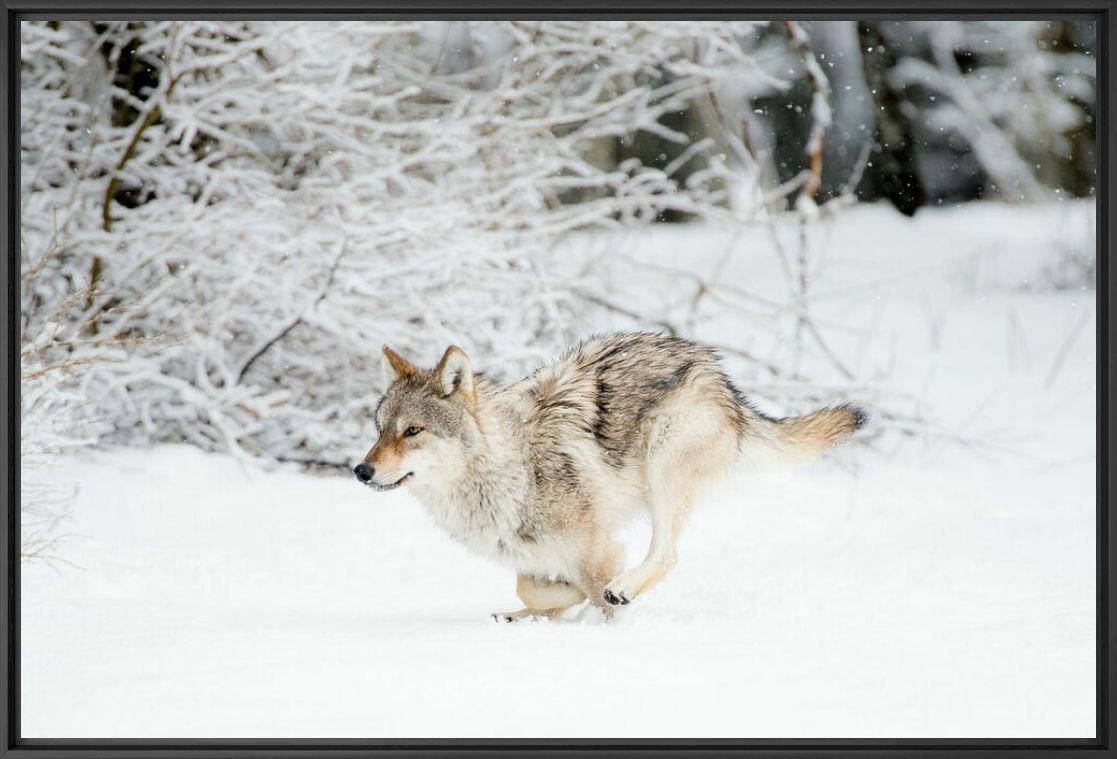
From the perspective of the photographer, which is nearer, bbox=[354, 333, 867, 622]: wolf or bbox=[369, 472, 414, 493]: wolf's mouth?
bbox=[369, 472, 414, 493]: wolf's mouth

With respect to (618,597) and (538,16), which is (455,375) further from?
(538,16)

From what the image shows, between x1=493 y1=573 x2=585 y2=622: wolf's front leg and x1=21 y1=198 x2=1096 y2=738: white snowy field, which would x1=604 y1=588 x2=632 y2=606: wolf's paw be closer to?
x1=21 y1=198 x2=1096 y2=738: white snowy field

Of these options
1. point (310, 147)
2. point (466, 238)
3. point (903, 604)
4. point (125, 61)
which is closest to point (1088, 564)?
point (903, 604)

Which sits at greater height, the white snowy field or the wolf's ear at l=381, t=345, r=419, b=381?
the wolf's ear at l=381, t=345, r=419, b=381

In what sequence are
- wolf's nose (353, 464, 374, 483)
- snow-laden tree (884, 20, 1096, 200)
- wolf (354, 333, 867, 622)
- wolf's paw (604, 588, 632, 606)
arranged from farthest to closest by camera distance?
1. snow-laden tree (884, 20, 1096, 200)
2. wolf (354, 333, 867, 622)
3. wolf's paw (604, 588, 632, 606)
4. wolf's nose (353, 464, 374, 483)

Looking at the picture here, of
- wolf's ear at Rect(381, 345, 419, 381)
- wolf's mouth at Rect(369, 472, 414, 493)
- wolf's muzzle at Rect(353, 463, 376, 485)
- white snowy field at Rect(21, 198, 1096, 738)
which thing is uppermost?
wolf's ear at Rect(381, 345, 419, 381)

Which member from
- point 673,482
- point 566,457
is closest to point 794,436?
point 673,482

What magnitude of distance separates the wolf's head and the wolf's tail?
1058 millimetres

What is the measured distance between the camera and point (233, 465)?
6.81 metres

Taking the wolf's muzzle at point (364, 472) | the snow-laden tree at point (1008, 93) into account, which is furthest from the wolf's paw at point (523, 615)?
the snow-laden tree at point (1008, 93)

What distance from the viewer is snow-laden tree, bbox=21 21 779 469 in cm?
669

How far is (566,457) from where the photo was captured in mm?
4262

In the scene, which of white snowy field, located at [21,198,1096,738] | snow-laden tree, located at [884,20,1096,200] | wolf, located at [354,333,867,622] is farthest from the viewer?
snow-laden tree, located at [884,20,1096,200]

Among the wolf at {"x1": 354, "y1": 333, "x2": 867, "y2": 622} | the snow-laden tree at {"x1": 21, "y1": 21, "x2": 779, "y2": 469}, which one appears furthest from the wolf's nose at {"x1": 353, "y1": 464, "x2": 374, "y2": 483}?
the snow-laden tree at {"x1": 21, "y1": 21, "x2": 779, "y2": 469}
